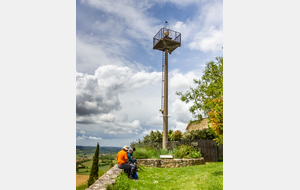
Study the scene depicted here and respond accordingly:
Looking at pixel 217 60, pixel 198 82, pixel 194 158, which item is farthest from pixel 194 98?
pixel 194 158

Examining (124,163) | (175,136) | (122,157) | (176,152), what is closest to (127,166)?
(124,163)

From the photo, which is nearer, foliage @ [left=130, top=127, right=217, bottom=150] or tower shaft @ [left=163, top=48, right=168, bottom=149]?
foliage @ [left=130, top=127, right=217, bottom=150]

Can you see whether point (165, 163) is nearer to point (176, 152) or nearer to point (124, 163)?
point (176, 152)

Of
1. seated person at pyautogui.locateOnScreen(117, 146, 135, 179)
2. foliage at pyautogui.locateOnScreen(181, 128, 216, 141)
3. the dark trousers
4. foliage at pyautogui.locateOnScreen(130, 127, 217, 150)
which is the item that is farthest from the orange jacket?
foliage at pyautogui.locateOnScreen(181, 128, 216, 141)

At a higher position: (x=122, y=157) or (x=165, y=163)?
(x=122, y=157)

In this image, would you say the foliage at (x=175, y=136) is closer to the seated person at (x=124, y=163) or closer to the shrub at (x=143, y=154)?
the shrub at (x=143, y=154)

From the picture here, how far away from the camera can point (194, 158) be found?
14.7 metres

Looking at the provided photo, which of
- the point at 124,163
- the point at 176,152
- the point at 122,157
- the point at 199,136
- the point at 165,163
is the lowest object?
the point at 165,163

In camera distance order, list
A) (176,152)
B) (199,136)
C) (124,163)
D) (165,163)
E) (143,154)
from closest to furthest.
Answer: (124,163)
(165,163)
(143,154)
(176,152)
(199,136)

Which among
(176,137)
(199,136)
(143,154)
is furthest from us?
(176,137)

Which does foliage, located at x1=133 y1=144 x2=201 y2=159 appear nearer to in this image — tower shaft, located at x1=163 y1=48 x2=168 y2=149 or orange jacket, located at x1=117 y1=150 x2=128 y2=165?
tower shaft, located at x1=163 y1=48 x2=168 y2=149

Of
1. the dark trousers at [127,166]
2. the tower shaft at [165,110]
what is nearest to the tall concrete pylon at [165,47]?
the tower shaft at [165,110]

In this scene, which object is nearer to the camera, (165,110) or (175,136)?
(165,110)
